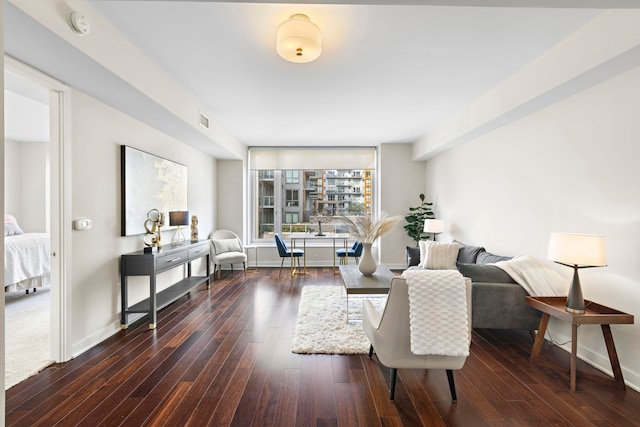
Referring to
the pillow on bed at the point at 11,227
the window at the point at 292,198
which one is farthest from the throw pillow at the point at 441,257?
the pillow on bed at the point at 11,227

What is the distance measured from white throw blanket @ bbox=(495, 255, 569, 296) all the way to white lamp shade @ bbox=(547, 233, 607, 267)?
0.48 meters

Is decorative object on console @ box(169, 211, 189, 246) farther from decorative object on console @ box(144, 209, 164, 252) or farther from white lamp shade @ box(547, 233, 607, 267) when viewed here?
white lamp shade @ box(547, 233, 607, 267)

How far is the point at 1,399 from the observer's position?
126 cm

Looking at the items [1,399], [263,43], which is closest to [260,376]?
[1,399]

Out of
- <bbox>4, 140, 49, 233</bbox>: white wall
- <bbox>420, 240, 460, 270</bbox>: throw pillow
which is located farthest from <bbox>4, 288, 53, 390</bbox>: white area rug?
<bbox>420, 240, 460, 270</bbox>: throw pillow

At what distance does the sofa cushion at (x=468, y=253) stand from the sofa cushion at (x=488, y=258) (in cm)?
6

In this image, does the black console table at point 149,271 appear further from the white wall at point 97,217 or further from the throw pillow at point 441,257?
the throw pillow at point 441,257

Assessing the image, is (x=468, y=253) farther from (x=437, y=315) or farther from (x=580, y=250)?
(x=437, y=315)

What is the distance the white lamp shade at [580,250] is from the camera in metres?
2.22

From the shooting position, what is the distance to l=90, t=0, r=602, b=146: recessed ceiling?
7.15 feet

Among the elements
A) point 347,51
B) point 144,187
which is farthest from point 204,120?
point 347,51

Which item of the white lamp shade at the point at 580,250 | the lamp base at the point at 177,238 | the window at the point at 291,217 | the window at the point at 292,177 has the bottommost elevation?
the lamp base at the point at 177,238

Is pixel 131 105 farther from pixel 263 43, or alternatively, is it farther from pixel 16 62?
pixel 263 43

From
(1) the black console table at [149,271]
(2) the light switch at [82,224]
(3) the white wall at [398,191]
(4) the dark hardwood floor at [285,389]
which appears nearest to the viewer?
(4) the dark hardwood floor at [285,389]
